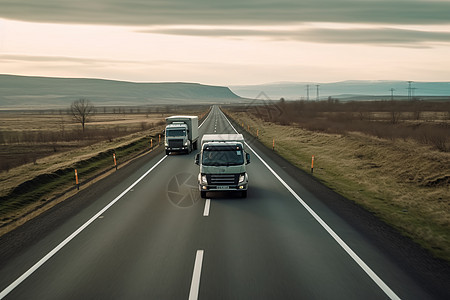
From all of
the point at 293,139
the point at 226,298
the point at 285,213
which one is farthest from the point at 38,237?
the point at 293,139

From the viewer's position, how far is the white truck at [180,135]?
27188 mm

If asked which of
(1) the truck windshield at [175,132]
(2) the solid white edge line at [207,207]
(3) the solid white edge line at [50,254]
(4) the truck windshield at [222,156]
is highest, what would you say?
(1) the truck windshield at [175,132]

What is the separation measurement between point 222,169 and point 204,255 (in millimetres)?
5501

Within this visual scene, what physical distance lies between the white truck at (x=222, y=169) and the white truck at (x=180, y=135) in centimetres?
→ 1306

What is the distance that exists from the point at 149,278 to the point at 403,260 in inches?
241

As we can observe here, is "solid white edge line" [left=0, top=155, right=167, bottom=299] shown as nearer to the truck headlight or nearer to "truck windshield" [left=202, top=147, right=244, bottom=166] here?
"truck windshield" [left=202, top=147, right=244, bottom=166]

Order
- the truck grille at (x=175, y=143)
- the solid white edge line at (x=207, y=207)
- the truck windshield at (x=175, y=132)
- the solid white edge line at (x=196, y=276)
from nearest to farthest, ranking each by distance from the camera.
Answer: the solid white edge line at (x=196, y=276) → the solid white edge line at (x=207, y=207) → the truck grille at (x=175, y=143) → the truck windshield at (x=175, y=132)

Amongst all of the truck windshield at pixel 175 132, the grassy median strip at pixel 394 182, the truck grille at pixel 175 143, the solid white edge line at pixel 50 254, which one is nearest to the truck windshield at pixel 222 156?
the solid white edge line at pixel 50 254

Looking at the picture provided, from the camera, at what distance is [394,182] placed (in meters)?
17.4

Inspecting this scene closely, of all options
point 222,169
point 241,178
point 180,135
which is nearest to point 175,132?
point 180,135

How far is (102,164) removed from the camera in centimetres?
2422

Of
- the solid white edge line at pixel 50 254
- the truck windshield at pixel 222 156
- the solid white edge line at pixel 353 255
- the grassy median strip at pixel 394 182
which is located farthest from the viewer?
the truck windshield at pixel 222 156

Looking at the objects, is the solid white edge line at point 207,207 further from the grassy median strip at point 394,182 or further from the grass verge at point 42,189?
the grass verge at point 42,189

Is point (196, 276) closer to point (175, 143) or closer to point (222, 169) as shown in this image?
point (222, 169)
